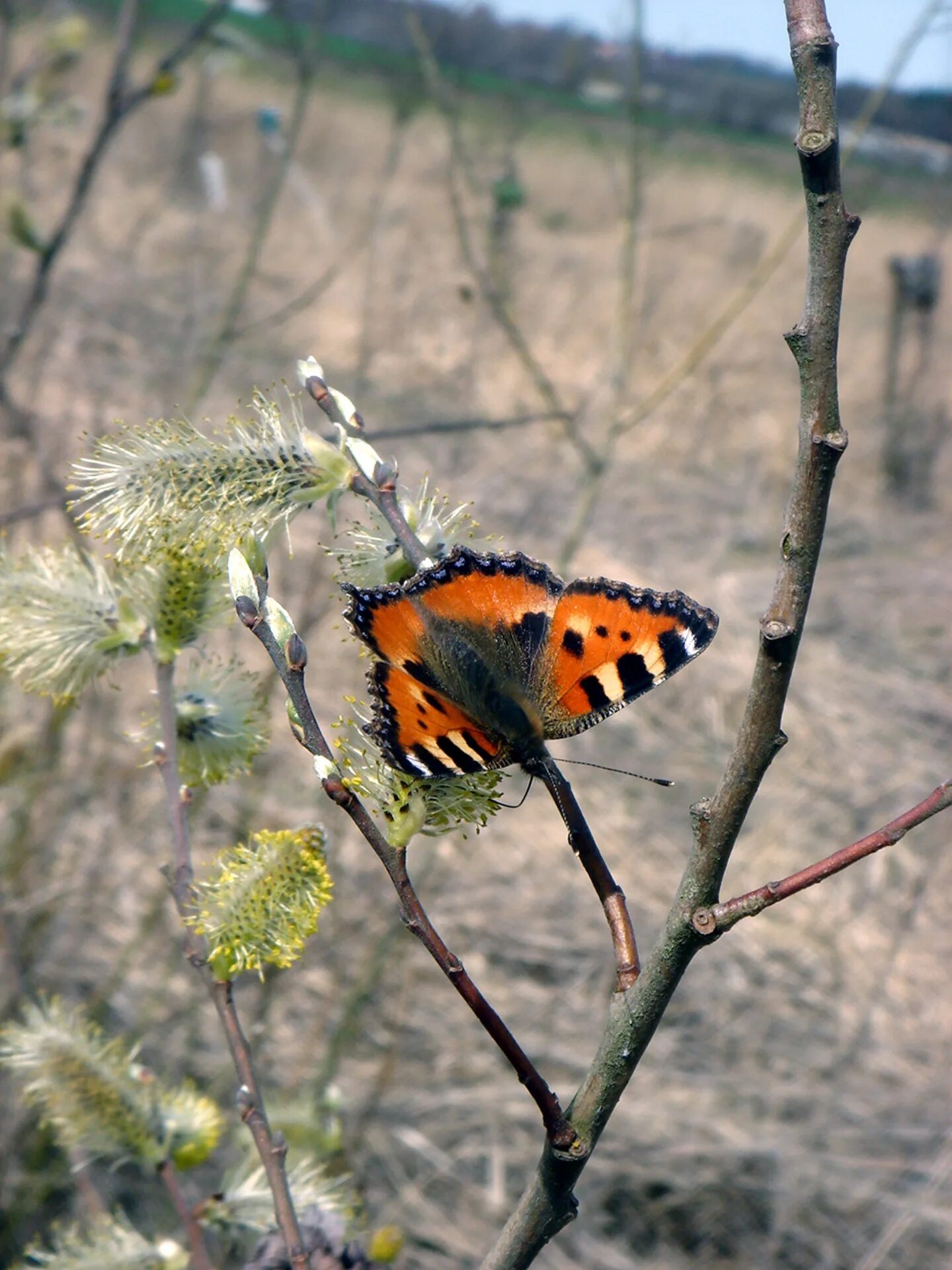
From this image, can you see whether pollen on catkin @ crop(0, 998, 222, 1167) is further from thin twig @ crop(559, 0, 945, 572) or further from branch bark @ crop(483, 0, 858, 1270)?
thin twig @ crop(559, 0, 945, 572)

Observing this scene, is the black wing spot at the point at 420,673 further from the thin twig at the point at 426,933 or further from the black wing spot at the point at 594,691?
the thin twig at the point at 426,933

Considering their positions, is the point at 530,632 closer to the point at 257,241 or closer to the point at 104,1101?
the point at 104,1101

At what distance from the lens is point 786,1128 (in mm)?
3100

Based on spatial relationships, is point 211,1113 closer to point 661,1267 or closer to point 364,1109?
point 364,1109

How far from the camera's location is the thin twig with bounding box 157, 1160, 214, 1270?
1.04 meters

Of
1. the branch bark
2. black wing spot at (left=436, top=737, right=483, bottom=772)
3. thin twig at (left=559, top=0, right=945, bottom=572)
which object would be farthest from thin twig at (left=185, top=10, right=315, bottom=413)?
the branch bark

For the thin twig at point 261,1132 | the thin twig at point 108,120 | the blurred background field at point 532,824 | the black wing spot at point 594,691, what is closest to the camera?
the thin twig at point 261,1132

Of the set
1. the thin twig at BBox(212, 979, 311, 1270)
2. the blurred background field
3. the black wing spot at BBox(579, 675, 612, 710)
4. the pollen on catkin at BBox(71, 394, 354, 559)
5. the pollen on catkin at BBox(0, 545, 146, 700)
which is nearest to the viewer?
the thin twig at BBox(212, 979, 311, 1270)

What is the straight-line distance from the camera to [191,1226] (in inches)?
42.1

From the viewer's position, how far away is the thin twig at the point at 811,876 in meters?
0.70

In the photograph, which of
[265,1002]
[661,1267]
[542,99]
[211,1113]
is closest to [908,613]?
[542,99]

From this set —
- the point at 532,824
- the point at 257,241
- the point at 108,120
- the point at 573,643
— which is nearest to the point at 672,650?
the point at 573,643

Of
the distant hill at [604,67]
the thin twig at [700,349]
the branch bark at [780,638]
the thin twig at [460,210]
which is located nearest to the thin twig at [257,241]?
the distant hill at [604,67]

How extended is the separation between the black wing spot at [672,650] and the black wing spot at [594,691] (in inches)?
3.4
